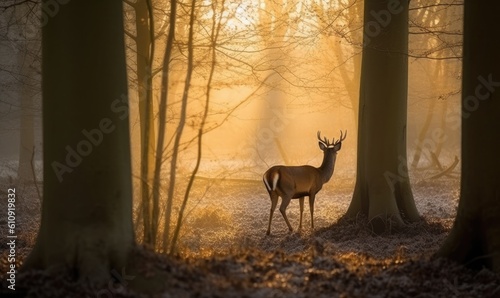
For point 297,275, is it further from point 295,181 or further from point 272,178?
point 295,181

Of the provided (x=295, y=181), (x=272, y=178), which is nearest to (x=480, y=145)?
(x=272, y=178)

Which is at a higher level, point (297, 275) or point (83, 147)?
point (83, 147)

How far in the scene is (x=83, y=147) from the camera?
20.9 ft

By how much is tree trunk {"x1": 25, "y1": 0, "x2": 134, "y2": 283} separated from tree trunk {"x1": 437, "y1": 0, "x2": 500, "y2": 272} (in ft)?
12.0

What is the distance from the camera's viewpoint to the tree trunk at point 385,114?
11969 millimetres

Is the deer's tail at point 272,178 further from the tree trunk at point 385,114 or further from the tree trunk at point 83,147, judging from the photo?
the tree trunk at point 83,147

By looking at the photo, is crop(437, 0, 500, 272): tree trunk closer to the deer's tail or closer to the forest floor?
the forest floor

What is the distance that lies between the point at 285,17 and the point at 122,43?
23.0 ft

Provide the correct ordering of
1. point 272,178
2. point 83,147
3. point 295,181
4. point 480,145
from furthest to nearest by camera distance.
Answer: point 295,181, point 272,178, point 480,145, point 83,147

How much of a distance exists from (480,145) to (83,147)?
13.6 ft

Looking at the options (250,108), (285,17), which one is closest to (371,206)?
(285,17)

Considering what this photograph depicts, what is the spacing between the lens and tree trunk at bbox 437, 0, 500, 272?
7.08 metres

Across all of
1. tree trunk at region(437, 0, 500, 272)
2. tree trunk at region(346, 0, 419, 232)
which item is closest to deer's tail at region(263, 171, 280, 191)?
tree trunk at region(346, 0, 419, 232)

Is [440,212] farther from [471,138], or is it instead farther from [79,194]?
[79,194]
